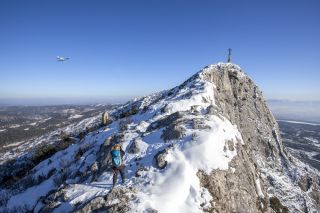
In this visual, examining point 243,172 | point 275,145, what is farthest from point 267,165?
point 243,172

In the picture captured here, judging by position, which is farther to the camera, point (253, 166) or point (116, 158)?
point (253, 166)

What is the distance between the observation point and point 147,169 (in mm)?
16109

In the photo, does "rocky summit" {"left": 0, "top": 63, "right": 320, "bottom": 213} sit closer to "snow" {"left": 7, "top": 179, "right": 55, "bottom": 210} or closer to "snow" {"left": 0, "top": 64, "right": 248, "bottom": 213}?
"snow" {"left": 0, "top": 64, "right": 248, "bottom": 213}

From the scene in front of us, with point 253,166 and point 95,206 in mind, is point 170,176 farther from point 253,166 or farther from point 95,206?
point 253,166

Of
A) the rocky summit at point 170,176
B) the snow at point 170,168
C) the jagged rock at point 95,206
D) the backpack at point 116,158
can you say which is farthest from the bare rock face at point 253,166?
the jagged rock at point 95,206

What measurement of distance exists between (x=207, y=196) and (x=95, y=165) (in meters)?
9.87

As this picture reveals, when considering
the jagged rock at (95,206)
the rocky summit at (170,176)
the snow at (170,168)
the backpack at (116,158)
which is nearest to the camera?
the jagged rock at (95,206)

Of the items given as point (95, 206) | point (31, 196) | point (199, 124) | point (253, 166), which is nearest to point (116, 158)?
point (95, 206)

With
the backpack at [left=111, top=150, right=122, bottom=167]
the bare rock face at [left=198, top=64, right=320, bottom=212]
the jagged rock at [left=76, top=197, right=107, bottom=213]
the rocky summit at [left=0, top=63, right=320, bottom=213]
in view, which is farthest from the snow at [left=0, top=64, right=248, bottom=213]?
the backpack at [left=111, top=150, right=122, bottom=167]

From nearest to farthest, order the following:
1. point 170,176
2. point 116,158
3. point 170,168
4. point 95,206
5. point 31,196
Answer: point 95,206 < point 170,176 < point 116,158 < point 170,168 < point 31,196

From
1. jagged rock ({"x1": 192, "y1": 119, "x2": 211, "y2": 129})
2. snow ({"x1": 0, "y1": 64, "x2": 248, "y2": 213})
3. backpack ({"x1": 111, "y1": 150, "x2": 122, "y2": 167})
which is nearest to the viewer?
snow ({"x1": 0, "y1": 64, "x2": 248, "y2": 213})

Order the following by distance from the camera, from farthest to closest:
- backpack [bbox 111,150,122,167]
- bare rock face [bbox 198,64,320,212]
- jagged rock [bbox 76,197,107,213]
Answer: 1. bare rock face [bbox 198,64,320,212]
2. backpack [bbox 111,150,122,167]
3. jagged rock [bbox 76,197,107,213]

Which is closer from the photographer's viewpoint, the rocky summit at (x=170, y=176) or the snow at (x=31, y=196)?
the rocky summit at (x=170, y=176)

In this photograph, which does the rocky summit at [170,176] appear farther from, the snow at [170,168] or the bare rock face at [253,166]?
the bare rock face at [253,166]
